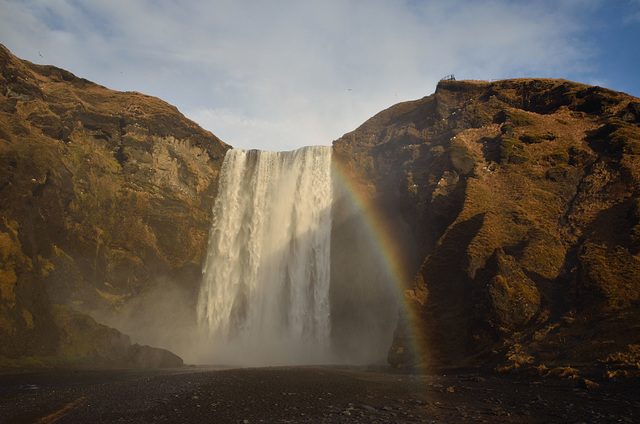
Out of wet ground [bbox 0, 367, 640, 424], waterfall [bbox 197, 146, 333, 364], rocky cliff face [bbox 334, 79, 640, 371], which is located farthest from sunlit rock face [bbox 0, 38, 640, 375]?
wet ground [bbox 0, 367, 640, 424]

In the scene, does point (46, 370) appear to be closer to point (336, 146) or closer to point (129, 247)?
point (129, 247)

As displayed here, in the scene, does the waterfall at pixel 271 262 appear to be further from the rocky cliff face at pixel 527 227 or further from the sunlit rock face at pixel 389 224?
the rocky cliff face at pixel 527 227

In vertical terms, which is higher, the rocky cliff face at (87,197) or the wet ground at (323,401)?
the rocky cliff face at (87,197)

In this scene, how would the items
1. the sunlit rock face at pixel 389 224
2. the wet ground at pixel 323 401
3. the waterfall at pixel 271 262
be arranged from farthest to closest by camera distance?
the waterfall at pixel 271 262 → the sunlit rock face at pixel 389 224 → the wet ground at pixel 323 401

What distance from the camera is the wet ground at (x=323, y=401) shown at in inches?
367

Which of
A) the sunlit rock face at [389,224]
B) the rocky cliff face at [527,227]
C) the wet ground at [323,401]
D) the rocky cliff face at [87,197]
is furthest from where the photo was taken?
the rocky cliff face at [87,197]

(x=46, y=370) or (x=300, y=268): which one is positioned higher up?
(x=300, y=268)

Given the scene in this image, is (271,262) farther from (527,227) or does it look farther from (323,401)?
(323,401)

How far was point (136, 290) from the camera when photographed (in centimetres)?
3622

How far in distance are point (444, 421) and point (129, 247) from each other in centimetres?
3520

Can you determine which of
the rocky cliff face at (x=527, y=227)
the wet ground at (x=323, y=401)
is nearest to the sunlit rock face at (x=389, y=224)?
the rocky cliff face at (x=527, y=227)

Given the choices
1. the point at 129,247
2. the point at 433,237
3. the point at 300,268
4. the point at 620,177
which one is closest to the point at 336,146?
the point at 300,268

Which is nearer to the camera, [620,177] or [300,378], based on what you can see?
[300,378]

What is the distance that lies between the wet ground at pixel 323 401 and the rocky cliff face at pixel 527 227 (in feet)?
12.0
